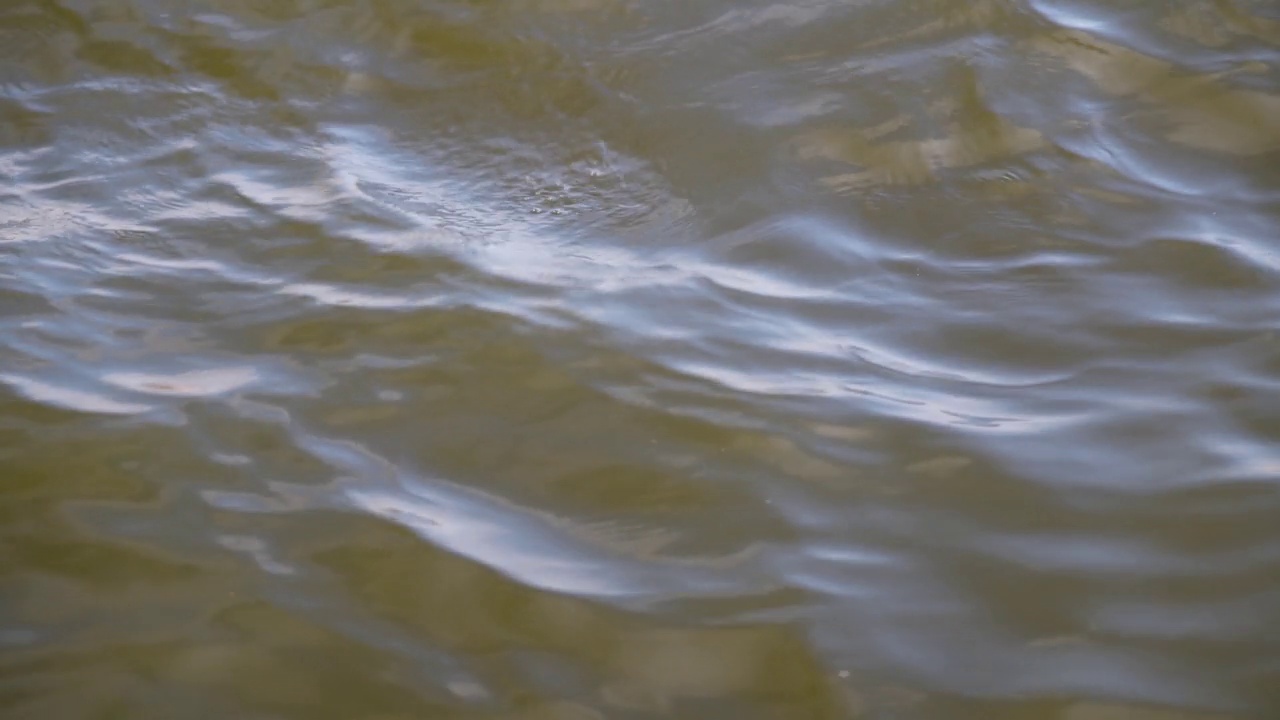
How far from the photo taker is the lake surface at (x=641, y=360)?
184cm

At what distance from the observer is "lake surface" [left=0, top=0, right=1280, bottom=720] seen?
6.05 feet

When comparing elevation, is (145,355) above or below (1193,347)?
below

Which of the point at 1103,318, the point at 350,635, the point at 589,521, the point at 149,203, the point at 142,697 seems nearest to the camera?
the point at 142,697

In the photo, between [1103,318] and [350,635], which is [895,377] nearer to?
[1103,318]

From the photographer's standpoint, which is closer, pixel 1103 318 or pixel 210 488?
pixel 210 488

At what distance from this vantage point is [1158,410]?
7.70ft

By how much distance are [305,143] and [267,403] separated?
141 cm

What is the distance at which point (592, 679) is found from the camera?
181cm

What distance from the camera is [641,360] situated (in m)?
2.56

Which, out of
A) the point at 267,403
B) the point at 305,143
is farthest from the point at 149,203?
the point at 267,403

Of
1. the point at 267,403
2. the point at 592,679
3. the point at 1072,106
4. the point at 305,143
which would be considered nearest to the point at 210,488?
the point at 267,403

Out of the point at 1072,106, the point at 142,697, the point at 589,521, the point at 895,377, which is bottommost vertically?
the point at 142,697

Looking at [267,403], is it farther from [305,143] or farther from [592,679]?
[305,143]

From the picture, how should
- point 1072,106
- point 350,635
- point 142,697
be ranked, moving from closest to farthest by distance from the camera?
point 142,697, point 350,635, point 1072,106
